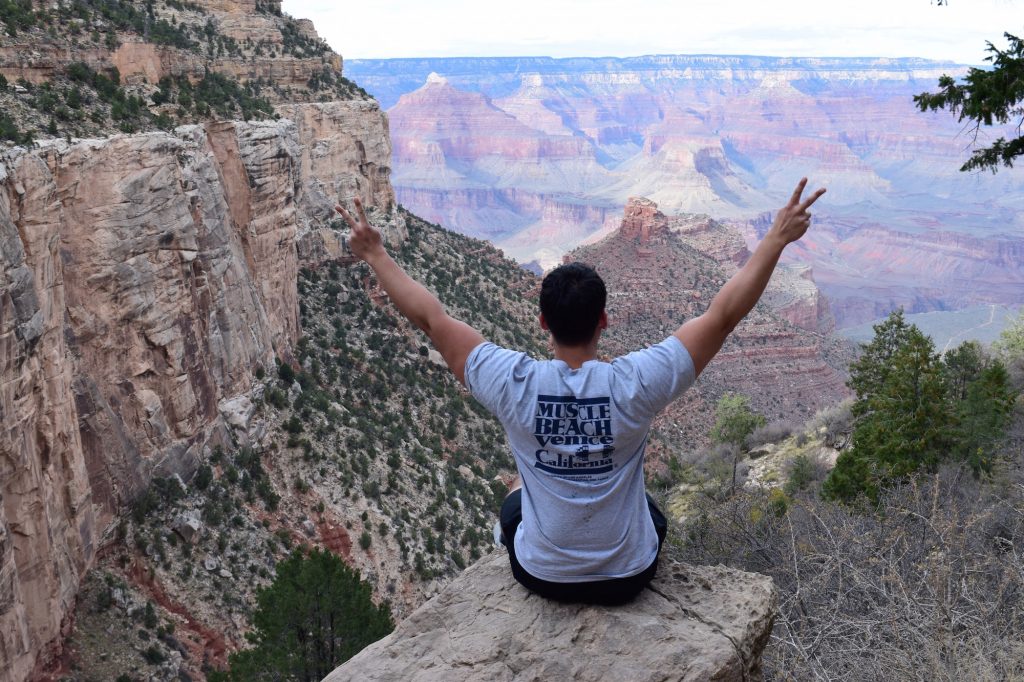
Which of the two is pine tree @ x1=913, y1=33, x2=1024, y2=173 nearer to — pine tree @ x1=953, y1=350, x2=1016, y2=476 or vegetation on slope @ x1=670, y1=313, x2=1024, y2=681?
vegetation on slope @ x1=670, y1=313, x2=1024, y2=681

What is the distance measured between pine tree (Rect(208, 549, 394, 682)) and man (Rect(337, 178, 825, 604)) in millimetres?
11232

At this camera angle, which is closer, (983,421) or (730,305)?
(730,305)

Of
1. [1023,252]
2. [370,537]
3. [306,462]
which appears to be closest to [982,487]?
[370,537]

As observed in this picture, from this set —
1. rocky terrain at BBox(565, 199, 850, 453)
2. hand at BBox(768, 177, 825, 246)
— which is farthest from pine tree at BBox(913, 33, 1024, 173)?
rocky terrain at BBox(565, 199, 850, 453)

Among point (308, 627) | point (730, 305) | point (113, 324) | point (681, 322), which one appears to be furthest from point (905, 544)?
point (681, 322)

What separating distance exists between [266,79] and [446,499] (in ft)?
58.0

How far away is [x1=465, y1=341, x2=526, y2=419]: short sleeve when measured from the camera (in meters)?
3.77

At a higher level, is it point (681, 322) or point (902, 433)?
point (902, 433)

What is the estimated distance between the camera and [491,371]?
380cm

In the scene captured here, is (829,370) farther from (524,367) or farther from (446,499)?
(524,367)

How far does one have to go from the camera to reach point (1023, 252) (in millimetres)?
180000

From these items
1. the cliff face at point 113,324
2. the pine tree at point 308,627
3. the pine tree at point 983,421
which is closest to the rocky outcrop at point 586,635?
the pine tree at point 308,627

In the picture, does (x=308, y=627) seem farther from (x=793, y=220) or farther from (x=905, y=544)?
(x=793, y=220)

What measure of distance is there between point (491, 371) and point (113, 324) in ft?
55.5
